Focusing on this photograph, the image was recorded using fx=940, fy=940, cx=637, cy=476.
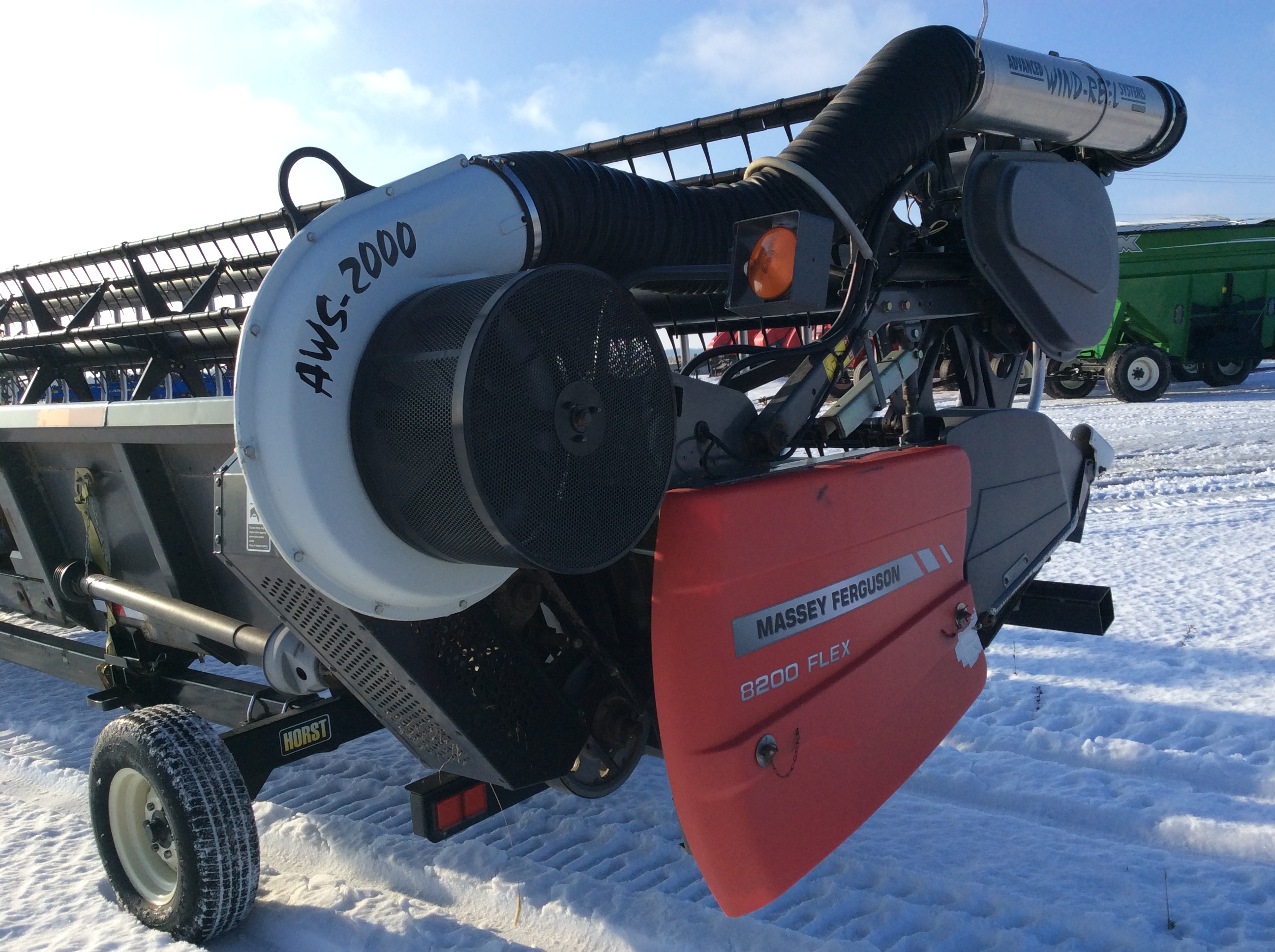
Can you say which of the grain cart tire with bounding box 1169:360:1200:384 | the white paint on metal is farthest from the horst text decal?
the grain cart tire with bounding box 1169:360:1200:384

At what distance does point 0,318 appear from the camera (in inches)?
221

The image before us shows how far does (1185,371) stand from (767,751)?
1698cm

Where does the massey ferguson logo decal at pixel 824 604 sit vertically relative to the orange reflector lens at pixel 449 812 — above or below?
above

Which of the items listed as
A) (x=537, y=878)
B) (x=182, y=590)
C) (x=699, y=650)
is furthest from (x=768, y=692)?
(x=182, y=590)

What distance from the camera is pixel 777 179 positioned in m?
2.65

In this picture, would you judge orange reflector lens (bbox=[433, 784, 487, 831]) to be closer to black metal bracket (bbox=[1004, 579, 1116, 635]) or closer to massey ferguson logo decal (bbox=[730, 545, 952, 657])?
massey ferguson logo decal (bbox=[730, 545, 952, 657])

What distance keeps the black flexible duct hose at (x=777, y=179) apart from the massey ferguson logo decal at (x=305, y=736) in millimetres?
1394

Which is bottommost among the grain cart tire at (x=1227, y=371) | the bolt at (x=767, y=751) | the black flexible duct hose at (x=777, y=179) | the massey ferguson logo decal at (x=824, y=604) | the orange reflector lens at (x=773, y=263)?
the grain cart tire at (x=1227, y=371)

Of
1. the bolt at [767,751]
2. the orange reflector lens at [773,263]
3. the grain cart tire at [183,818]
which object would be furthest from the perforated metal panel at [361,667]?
the orange reflector lens at [773,263]

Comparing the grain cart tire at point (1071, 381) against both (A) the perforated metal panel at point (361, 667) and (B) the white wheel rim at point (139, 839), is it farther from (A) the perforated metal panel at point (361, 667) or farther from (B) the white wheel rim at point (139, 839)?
(B) the white wheel rim at point (139, 839)

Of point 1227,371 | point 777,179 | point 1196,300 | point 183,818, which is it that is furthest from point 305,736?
point 1227,371

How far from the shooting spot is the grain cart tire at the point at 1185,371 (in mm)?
15852

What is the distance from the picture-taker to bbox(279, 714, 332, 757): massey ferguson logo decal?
2520 millimetres

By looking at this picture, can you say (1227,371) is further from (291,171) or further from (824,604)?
(291,171)
